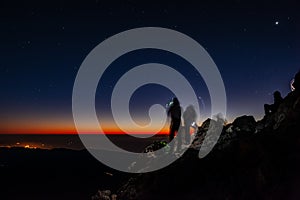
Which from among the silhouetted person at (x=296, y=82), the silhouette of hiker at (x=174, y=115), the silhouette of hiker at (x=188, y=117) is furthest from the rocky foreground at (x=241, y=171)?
the silhouette of hiker at (x=188, y=117)

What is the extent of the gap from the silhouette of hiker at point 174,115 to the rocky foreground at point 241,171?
2.00 meters

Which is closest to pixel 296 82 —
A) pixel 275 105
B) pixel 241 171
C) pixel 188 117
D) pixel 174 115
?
pixel 275 105

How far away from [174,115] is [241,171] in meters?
5.63

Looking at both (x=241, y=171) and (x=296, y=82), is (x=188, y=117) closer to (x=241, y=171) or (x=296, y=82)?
(x=241, y=171)

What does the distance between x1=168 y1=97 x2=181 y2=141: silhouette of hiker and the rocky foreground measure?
2.00 metres

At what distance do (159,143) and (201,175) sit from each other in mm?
6545

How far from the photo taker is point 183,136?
18.4m

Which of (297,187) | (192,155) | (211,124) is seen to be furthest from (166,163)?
(297,187)

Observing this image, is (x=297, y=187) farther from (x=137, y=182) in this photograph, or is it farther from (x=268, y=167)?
(x=137, y=182)

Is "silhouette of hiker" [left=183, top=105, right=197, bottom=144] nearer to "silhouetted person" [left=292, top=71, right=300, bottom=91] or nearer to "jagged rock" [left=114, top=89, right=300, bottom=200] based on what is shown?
"jagged rock" [left=114, top=89, right=300, bottom=200]

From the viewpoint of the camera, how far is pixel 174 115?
57.9ft

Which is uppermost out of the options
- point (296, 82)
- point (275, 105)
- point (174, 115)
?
point (296, 82)

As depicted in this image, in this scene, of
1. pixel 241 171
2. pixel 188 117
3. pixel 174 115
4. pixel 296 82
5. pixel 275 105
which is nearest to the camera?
pixel 241 171

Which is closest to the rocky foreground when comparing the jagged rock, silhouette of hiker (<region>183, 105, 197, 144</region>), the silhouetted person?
the jagged rock
